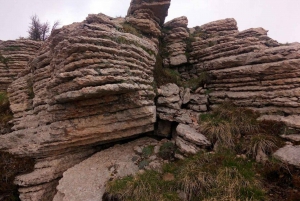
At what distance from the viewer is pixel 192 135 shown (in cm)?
635

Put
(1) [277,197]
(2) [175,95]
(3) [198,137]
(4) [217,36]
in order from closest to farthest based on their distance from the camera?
(1) [277,197] < (3) [198,137] < (2) [175,95] < (4) [217,36]

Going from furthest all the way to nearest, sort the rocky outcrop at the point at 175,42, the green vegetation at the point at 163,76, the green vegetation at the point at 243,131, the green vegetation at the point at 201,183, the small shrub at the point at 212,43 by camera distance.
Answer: the rocky outcrop at the point at 175,42, the small shrub at the point at 212,43, the green vegetation at the point at 163,76, the green vegetation at the point at 243,131, the green vegetation at the point at 201,183

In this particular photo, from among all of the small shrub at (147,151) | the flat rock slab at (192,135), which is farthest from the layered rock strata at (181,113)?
the small shrub at (147,151)

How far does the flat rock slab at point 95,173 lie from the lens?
5.49 metres

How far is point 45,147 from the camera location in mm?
6383

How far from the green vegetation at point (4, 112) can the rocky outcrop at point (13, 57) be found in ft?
11.1

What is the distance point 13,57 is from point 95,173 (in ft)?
41.2

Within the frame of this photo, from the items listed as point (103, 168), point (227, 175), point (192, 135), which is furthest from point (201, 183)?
point (103, 168)

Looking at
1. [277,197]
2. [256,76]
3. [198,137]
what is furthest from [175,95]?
[277,197]

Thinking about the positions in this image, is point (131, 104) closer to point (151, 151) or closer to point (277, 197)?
point (151, 151)

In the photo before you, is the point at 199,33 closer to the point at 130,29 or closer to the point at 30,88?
the point at 130,29

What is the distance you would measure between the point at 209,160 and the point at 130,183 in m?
2.42

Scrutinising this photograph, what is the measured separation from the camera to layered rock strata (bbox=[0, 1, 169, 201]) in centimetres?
575

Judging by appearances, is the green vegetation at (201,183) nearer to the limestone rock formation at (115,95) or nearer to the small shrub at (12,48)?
the limestone rock formation at (115,95)
